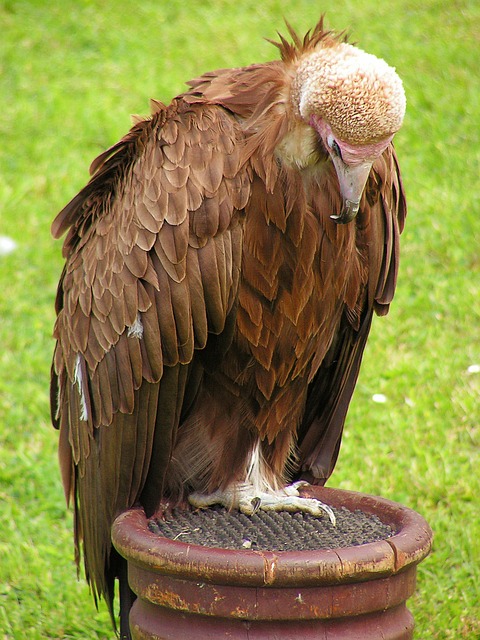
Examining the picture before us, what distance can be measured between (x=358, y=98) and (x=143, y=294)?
90cm

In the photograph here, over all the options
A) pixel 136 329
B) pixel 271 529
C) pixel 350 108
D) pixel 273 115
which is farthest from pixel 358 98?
pixel 271 529

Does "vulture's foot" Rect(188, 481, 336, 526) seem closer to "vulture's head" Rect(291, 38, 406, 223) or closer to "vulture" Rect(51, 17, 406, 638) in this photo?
"vulture" Rect(51, 17, 406, 638)

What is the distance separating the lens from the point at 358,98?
248 centimetres

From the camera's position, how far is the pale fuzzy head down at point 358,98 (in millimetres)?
2479

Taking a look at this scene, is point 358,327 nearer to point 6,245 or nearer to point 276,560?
point 276,560

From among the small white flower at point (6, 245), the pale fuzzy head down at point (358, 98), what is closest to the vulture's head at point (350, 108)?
the pale fuzzy head down at point (358, 98)

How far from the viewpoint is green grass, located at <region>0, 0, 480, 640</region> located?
14.2ft

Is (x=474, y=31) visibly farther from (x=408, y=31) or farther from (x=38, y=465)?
(x=38, y=465)

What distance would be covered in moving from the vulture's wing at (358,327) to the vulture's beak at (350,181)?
45 cm

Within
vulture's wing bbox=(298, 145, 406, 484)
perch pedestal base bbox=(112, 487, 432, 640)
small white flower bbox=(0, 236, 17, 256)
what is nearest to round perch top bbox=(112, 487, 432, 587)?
perch pedestal base bbox=(112, 487, 432, 640)

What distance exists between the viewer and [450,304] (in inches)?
240

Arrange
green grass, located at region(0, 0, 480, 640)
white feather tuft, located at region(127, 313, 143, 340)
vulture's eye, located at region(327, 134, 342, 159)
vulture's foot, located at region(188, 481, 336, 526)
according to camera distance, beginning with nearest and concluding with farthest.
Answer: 1. vulture's eye, located at region(327, 134, 342, 159)
2. white feather tuft, located at region(127, 313, 143, 340)
3. vulture's foot, located at region(188, 481, 336, 526)
4. green grass, located at region(0, 0, 480, 640)

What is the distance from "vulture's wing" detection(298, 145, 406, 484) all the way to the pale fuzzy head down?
546 mm

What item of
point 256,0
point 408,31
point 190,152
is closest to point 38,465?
point 190,152
